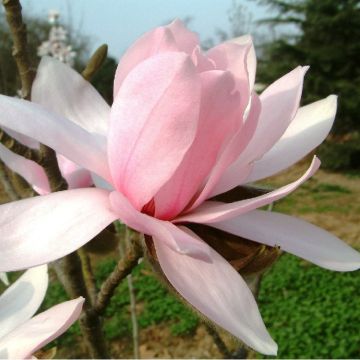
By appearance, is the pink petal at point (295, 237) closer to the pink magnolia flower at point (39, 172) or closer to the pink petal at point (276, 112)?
the pink petal at point (276, 112)

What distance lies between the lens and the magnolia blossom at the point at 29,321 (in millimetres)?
391

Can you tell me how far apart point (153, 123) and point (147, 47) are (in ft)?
0.21

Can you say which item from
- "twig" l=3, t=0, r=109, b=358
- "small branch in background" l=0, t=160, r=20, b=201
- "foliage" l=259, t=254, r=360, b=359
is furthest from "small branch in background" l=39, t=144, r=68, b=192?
"foliage" l=259, t=254, r=360, b=359

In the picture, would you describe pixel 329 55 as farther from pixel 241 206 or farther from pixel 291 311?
pixel 241 206

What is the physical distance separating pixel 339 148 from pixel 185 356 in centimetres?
497

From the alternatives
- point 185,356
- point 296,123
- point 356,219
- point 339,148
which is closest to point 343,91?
point 339,148

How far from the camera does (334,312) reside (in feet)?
10.2

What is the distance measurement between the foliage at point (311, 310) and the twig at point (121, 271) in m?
2.35

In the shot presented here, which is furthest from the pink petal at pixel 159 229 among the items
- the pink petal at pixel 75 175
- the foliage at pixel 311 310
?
the foliage at pixel 311 310

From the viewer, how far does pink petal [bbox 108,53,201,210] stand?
0.35 meters

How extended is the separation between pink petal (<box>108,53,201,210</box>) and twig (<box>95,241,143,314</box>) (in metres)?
0.09

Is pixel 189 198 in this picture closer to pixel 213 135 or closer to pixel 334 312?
pixel 213 135

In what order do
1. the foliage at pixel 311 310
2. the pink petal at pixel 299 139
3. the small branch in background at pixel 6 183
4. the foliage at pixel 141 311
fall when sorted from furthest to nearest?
the foliage at pixel 141 311
the foliage at pixel 311 310
the small branch in background at pixel 6 183
the pink petal at pixel 299 139

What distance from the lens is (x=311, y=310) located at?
3146 millimetres
